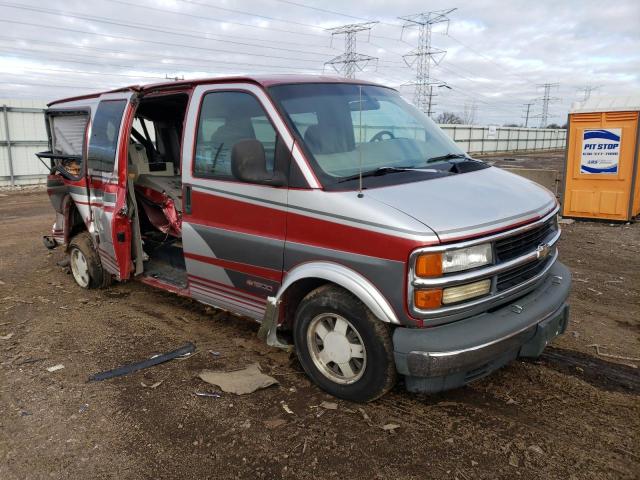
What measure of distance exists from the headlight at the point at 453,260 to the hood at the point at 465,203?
0.09 metres

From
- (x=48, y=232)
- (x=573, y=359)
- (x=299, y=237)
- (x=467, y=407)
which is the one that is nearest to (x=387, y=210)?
(x=299, y=237)

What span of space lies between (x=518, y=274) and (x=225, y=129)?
2.40 metres

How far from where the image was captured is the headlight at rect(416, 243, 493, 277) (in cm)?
281

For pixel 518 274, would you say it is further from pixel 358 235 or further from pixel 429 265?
pixel 358 235

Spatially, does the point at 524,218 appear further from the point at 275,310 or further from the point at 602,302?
the point at 602,302

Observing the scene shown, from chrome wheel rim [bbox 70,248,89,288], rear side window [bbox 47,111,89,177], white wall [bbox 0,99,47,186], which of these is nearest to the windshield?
rear side window [bbox 47,111,89,177]

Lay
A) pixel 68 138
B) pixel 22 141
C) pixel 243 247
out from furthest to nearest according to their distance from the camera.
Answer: pixel 22 141, pixel 68 138, pixel 243 247

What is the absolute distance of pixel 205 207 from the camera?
13.2ft

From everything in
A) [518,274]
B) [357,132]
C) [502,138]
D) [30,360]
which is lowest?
[30,360]

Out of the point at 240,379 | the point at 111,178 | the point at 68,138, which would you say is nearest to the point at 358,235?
the point at 240,379

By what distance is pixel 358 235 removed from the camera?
3.03m

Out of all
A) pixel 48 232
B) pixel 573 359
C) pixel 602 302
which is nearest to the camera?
pixel 573 359

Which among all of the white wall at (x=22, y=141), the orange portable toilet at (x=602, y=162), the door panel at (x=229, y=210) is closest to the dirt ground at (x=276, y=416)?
the door panel at (x=229, y=210)

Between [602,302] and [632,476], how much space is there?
302 cm
